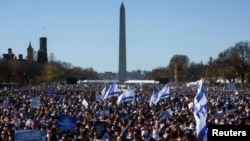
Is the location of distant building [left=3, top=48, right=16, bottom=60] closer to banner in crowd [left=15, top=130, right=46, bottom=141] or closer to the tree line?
the tree line

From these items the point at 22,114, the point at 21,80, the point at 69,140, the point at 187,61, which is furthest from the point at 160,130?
the point at 187,61

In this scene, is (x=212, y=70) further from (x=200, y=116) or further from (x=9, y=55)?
(x=200, y=116)

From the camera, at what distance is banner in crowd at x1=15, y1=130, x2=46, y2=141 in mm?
10555

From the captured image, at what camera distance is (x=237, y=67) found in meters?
100

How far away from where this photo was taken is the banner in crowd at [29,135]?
34.6 ft

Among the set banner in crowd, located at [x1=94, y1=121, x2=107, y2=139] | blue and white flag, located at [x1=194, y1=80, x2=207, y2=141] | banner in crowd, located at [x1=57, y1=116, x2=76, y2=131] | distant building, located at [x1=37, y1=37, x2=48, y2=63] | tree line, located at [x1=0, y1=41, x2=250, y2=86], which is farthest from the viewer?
distant building, located at [x1=37, y1=37, x2=48, y2=63]

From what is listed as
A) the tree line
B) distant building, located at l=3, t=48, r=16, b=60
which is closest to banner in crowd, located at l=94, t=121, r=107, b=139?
A: the tree line

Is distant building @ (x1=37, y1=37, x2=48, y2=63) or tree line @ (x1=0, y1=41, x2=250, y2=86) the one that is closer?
tree line @ (x1=0, y1=41, x2=250, y2=86)

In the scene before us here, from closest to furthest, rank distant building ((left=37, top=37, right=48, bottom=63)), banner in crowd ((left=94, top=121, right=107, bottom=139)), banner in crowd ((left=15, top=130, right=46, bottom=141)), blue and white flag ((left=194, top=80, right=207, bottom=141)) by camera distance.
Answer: banner in crowd ((left=15, top=130, right=46, bottom=141))
blue and white flag ((left=194, top=80, right=207, bottom=141))
banner in crowd ((left=94, top=121, right=107, bottom=139))
distant building ((left=37, top=37, right=48, bottom=63))

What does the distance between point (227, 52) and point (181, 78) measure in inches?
1449

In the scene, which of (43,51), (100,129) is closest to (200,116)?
(100,129)

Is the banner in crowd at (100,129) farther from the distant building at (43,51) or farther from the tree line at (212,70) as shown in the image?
the distant building at (43,51)

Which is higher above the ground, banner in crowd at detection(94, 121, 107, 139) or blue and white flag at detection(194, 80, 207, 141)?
blue and white flag at detection(194, 80, 207, 141)

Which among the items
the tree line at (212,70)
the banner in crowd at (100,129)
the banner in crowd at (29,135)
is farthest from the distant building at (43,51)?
the banner in crowd at (29,135)
